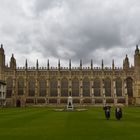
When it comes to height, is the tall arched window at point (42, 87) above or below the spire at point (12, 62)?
below

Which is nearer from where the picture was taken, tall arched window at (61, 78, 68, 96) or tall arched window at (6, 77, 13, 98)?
tall arched window at (6, 77, 13, 98)

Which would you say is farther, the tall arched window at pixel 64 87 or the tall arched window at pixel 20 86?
the tall arched window at pixel 20 86

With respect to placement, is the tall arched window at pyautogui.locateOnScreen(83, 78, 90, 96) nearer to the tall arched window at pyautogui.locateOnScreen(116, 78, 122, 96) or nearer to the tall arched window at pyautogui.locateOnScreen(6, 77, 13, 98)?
the tall arched window at pyautogui.locateOnScreen(116, 78, 122, 96)

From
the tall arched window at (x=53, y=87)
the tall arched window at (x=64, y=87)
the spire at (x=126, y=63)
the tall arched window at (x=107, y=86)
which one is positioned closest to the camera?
the tall arched window at (x=107, y=86)

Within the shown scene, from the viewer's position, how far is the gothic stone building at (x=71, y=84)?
332ft

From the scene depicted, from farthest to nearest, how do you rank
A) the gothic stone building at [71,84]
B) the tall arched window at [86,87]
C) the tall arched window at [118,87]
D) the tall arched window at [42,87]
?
1. the tall arched window at [42,87]
2. the tall arched window at [86,87]
3. the tall arched window at [118,87]
4. the gothic stone building at [71,84]

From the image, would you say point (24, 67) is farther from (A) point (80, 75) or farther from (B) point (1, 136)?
(B) point (1, 136)

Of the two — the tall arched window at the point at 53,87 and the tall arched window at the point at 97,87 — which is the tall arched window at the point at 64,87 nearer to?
the tall arched window at the point at 53,87

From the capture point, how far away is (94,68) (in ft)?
346

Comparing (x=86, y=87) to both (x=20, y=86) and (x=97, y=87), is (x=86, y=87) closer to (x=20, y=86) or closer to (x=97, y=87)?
(x=97, y=87)

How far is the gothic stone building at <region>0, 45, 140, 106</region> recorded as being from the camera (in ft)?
332

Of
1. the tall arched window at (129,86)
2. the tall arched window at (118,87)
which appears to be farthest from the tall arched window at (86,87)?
the tall arched window at (129,86)

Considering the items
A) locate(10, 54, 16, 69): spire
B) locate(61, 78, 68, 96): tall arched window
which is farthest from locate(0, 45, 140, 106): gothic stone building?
locate(10, 54, 16, 69): spire

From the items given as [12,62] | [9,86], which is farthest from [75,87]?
[12,62]
